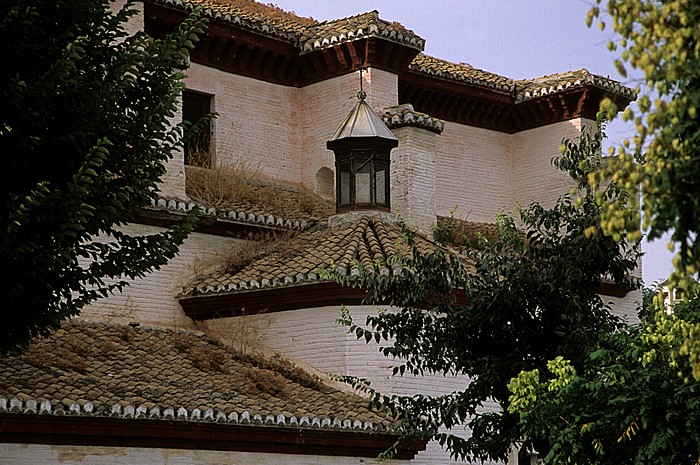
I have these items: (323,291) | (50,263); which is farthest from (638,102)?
(323,291)

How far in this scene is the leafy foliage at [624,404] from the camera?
1012 cm

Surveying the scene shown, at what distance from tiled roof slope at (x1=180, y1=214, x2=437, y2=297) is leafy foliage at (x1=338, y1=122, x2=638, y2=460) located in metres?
4.00

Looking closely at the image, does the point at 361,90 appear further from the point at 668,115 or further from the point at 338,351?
the point at 668,115

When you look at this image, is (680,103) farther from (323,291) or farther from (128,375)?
(323,291)

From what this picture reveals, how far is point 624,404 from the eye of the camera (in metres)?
10.3

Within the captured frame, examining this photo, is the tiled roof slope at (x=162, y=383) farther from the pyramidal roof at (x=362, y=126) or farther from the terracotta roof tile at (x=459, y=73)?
the terracotta roof tile at (x=459, y=73)

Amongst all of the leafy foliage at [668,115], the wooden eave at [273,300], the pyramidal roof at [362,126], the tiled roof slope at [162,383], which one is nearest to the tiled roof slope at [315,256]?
the wooden eave at [273,300]

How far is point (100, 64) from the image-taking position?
11578 millimetres

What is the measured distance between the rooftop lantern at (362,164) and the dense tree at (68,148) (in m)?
7.14

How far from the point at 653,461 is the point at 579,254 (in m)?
2.36

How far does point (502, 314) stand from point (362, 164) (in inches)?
284

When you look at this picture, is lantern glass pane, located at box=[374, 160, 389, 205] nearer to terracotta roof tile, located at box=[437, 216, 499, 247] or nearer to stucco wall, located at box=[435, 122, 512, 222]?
terracotta roof tile, located at box=[437, 216, 499, 247]

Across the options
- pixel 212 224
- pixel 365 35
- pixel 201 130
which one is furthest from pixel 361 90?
pixel 212 224

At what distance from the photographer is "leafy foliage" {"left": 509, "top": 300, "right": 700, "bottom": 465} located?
10125mm
